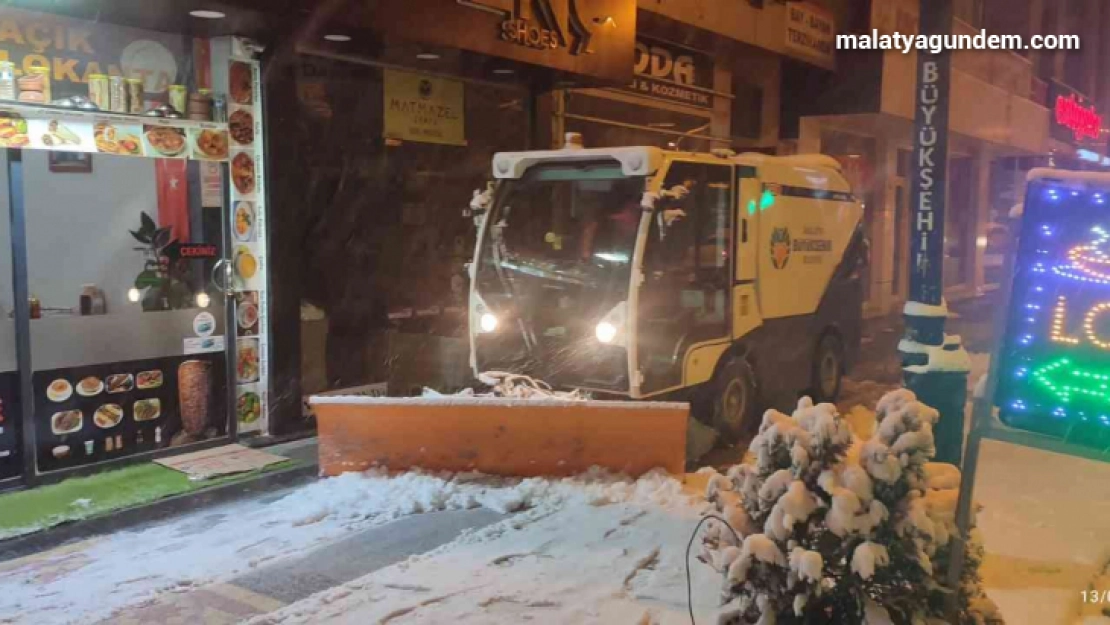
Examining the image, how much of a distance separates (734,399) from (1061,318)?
5.10 meters

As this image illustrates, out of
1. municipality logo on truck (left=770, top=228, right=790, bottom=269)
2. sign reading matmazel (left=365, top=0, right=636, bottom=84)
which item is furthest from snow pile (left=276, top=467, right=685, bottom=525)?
sign reading matmazel (left=365, top=0, right=636, bottom=84)

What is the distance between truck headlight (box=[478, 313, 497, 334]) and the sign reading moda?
5.46m

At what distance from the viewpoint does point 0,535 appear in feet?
19.7

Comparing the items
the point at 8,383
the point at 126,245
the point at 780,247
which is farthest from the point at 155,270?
the point at 780,247

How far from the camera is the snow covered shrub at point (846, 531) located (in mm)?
3643

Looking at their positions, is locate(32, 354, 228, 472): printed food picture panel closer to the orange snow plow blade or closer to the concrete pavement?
the orange snow plow blade

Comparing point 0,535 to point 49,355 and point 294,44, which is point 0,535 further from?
point 294,44

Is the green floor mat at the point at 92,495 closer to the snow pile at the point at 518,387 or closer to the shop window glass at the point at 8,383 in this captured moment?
the shop window glass at the point at 8,383

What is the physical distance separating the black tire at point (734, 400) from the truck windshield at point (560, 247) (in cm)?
137

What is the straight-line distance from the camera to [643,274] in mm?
7684

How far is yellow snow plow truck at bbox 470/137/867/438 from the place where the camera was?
7797 mm

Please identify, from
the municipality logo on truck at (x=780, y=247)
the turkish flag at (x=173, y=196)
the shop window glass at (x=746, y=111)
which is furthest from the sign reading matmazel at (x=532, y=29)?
the shop window glass at (x=746, y=111)

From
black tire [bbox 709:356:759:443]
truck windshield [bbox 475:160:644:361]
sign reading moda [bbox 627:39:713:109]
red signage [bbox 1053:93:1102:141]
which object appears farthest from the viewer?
red signage [bbox 1053:93:1102:141]

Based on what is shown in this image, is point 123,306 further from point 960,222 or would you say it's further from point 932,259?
point 960,222
